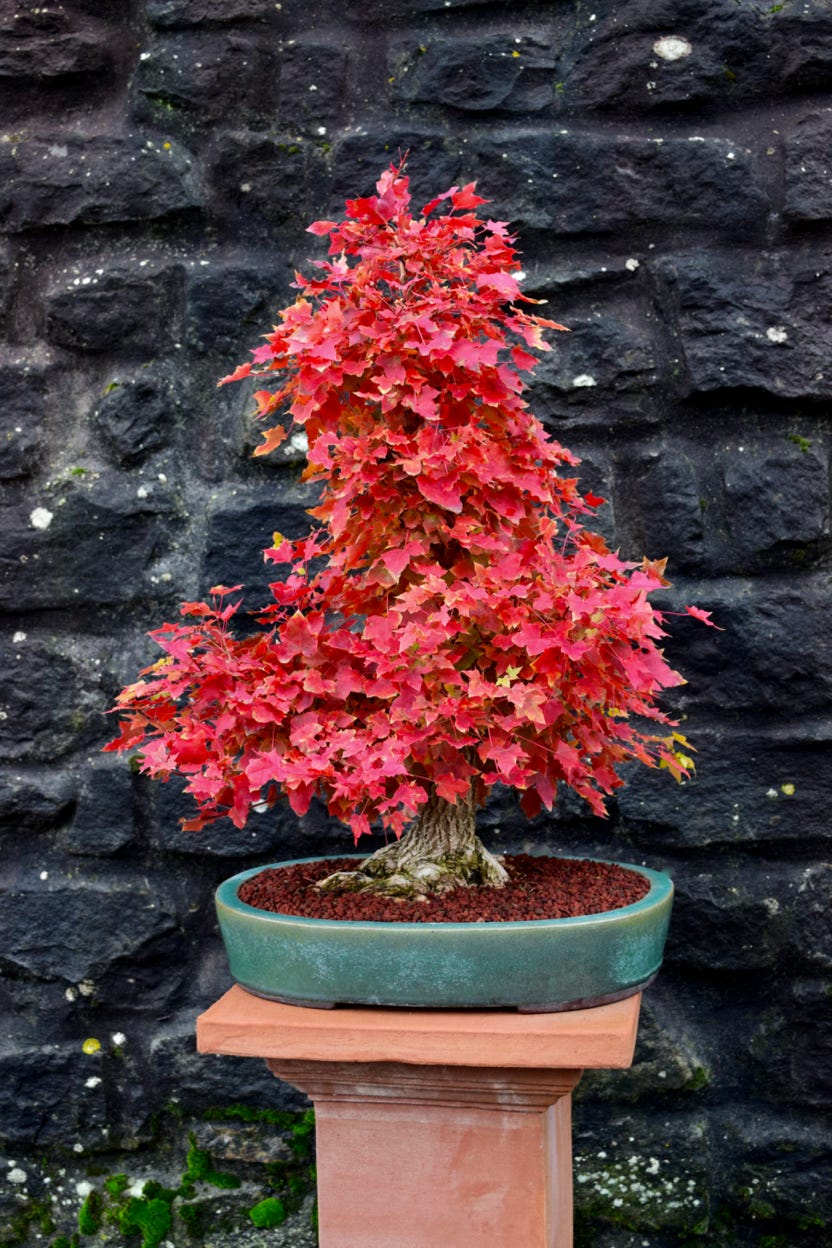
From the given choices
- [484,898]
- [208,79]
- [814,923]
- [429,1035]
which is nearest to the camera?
[429,1035]

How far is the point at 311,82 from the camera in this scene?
1734mm

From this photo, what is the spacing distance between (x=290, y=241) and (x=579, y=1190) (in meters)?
1.45

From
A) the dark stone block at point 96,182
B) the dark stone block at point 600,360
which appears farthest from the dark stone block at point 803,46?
the dark stone block at point 96,182

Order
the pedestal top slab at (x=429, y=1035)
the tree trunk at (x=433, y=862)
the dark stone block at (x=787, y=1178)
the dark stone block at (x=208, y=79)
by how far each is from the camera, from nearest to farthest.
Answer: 1. the pedestal top slab at (x=429, y=1035)
2. the tree trunk at (x=433, y=862)
3. the dark stone block at (x=787, y=1178)
4. the dark stone block at (x=208, y=79)

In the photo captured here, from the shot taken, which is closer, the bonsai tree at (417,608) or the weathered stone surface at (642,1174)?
the bonsai tree at (417,608)

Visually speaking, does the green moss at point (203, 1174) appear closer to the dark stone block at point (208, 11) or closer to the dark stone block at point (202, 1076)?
the dark stone block at point (202, 1076)

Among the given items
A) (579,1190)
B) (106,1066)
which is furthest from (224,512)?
(579,1190)

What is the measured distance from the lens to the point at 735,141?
1688 mm

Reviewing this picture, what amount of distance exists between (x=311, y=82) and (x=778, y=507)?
0.93 meters

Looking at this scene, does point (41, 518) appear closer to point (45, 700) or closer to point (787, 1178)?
point (45, 700)

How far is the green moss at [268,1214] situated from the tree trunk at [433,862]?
2.29 feet

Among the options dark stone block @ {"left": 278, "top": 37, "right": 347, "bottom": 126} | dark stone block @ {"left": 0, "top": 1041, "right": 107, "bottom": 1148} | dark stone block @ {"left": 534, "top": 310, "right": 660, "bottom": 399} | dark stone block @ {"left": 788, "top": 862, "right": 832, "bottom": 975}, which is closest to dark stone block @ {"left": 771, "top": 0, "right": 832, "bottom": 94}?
dark stone block @ {"left": 534, "top": 310, "right": 660, "bottom": 399}

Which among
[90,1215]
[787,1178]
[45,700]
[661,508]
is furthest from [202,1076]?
[661,508]

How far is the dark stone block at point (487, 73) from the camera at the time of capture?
170 cm
